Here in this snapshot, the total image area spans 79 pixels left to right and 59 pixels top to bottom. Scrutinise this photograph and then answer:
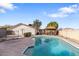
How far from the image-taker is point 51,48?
8.50m

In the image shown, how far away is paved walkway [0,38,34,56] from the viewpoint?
748cm

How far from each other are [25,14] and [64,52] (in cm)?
181

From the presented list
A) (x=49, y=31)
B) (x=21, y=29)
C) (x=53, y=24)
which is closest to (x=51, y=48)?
(x=49, y=31)

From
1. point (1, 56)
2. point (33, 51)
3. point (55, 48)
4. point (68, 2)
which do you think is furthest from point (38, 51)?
point (68, 2)

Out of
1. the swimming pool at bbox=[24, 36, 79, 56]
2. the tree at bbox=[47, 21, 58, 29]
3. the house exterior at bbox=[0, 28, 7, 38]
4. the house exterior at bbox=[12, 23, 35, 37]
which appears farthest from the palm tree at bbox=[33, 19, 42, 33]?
the house exterior at bbox=[0, 28, 7, 38]

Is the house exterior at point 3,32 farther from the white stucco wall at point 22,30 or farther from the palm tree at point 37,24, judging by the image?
the palm tree at point 37,24

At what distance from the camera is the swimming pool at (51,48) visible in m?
7.69

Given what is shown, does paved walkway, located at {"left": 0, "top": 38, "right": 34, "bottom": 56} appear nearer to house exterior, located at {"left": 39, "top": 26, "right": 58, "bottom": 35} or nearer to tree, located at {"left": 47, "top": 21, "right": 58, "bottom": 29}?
house exterior, located at {"left": 39, "top": 26, "right": 58, "bottom": 35}

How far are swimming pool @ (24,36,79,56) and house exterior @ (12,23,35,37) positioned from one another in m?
0.46

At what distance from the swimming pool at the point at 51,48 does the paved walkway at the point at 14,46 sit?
199 millimetres

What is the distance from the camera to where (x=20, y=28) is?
837cm

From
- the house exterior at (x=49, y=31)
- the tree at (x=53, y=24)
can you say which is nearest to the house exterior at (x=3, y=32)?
the house exterior at (x=49, y=31)

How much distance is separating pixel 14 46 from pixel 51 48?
1.42 m

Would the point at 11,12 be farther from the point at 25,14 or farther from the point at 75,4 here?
the point at 75,4
